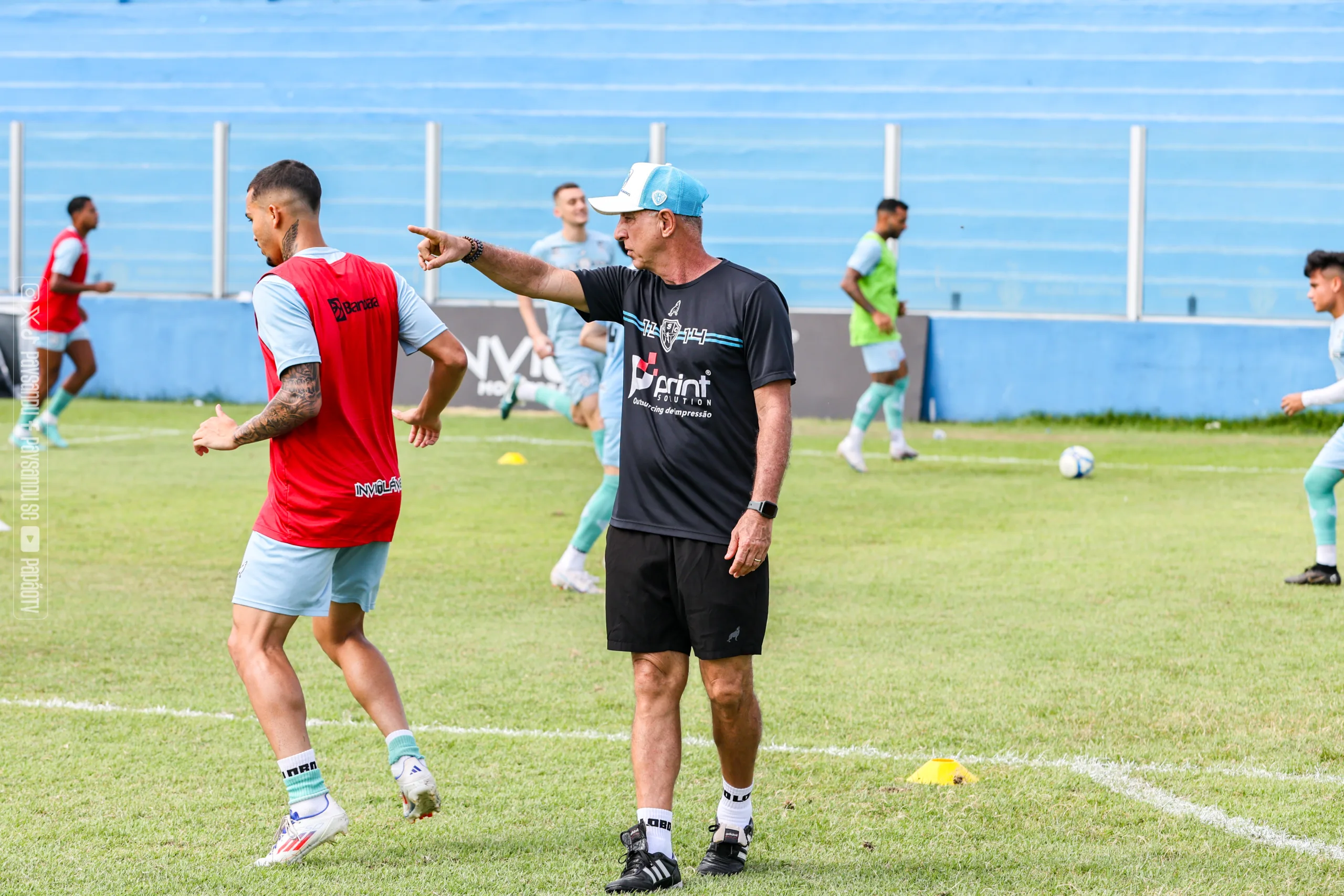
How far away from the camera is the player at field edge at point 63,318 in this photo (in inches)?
564

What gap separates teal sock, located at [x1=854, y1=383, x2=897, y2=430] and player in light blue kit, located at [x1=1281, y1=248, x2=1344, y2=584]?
217 inches

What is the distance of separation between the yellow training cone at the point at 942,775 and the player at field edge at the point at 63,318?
425 inches

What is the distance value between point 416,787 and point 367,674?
428mm

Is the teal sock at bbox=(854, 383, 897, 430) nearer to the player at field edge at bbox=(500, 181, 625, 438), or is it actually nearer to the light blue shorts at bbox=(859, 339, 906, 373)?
the light blue shorts at bbox=(859, 339, 906, 373)

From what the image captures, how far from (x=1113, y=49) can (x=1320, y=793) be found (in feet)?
67.9

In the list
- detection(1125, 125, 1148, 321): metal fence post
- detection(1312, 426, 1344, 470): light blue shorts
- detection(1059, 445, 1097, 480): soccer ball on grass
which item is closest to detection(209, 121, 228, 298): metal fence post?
detection(1125, 125, 1148, 321): metal fence post

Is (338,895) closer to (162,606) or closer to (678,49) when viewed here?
(162,606)

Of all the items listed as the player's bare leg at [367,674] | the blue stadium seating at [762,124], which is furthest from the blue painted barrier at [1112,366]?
the player's bare leg at [367,674]

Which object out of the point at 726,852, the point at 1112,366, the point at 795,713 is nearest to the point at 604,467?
the point at 795,713

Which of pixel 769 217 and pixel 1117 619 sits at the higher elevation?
pixel 769 217

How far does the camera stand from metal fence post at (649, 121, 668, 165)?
2012cm

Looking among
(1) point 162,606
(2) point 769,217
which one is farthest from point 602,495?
(2) point 769,217

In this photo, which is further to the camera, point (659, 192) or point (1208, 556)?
point (1208, 556)

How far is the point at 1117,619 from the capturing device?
7.59 m
